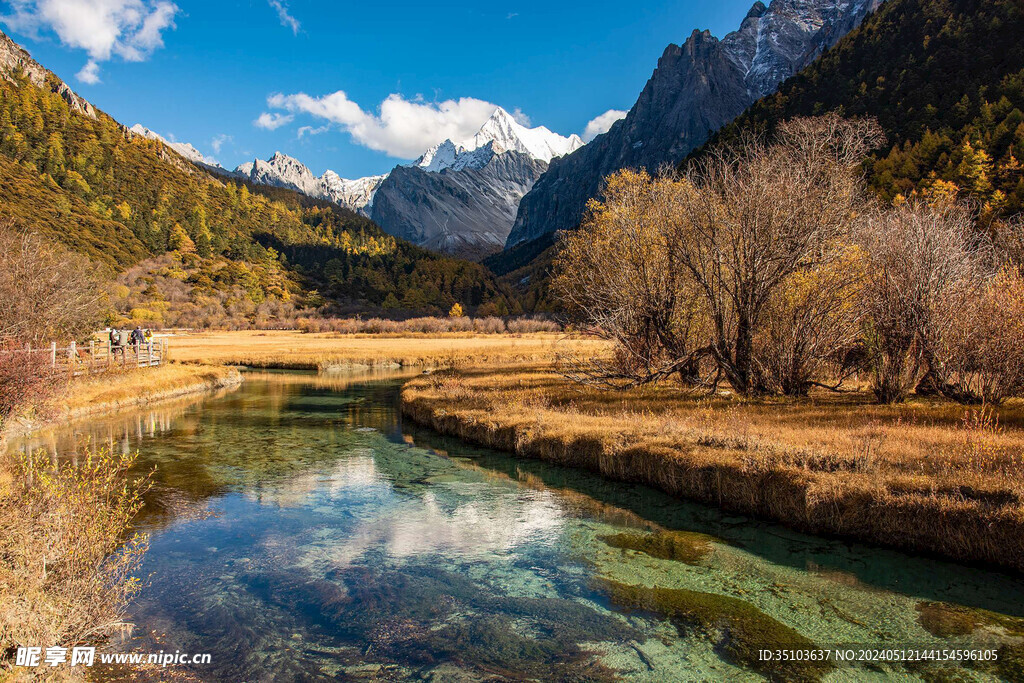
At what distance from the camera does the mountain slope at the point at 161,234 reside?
12062cm

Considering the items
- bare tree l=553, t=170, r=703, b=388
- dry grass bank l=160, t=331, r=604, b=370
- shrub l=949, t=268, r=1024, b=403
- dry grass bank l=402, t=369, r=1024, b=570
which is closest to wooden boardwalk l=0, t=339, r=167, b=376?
dry grass bank l=160, t=331, r=604, b=370

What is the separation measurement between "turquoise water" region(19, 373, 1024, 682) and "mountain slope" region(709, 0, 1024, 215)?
66668mm

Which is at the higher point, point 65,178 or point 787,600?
point 65,178

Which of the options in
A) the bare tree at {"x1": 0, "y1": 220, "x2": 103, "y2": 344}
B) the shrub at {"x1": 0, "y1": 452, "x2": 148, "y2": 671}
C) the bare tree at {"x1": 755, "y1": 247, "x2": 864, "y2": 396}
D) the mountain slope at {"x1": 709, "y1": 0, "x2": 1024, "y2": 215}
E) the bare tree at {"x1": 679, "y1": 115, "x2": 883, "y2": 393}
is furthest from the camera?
the mountain slope at {"x1": 709, "y1": 0, "x2": 1024, "y2": 215}

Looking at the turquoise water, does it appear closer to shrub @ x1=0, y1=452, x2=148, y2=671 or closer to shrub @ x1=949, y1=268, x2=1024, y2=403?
shrub @ x1=0, y1=452, x2=148, y2=671

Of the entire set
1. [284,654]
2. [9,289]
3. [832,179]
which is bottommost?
[284,654]

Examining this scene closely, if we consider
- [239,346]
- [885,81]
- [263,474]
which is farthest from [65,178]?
[885,81]

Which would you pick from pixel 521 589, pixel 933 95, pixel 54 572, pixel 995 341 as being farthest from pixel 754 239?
pixel 933 95

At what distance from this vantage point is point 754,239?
74.7ft

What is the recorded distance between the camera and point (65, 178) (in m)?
148

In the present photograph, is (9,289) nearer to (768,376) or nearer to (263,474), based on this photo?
(263,474)

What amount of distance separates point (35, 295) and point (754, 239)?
43593 mm

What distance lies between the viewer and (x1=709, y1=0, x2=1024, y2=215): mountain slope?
7269 centimetres

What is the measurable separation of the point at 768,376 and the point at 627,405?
626 centimetres
